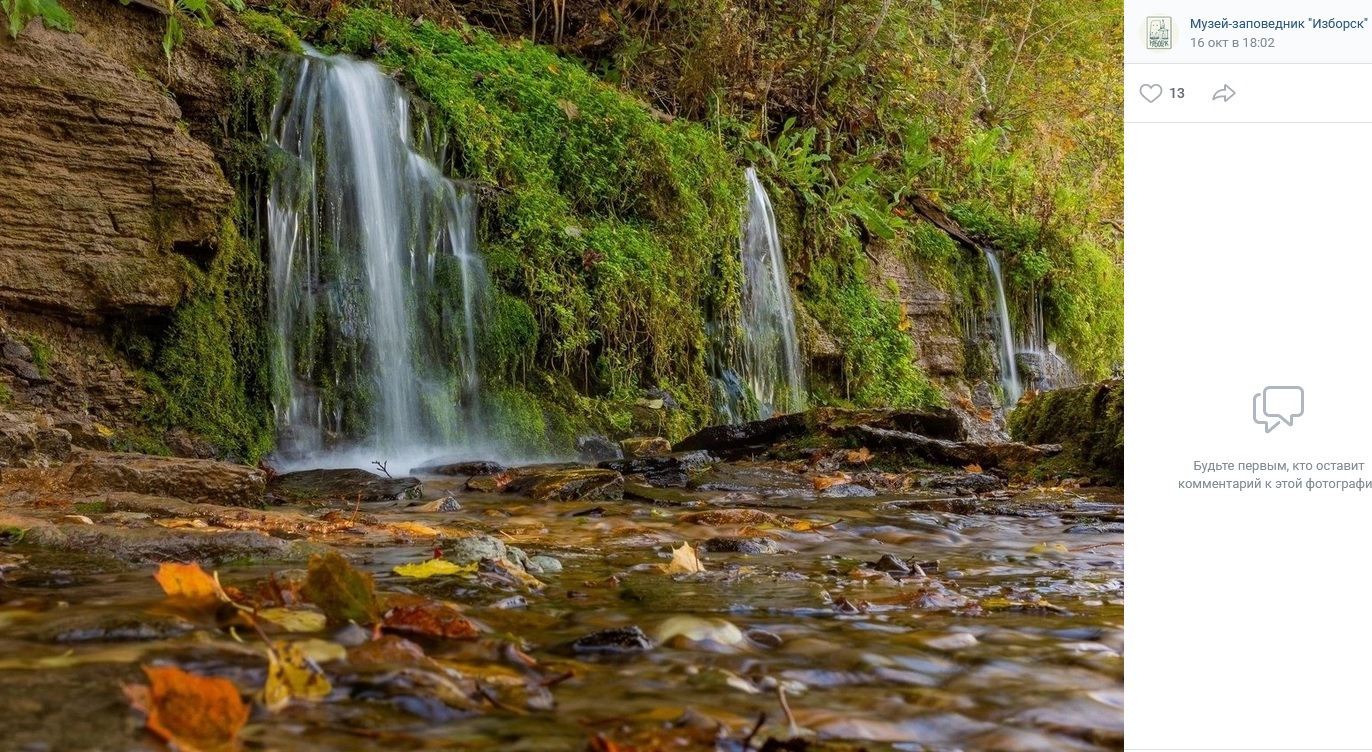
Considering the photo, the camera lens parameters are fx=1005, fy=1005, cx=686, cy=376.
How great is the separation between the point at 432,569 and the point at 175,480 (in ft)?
7.52

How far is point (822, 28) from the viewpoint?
1297 cm

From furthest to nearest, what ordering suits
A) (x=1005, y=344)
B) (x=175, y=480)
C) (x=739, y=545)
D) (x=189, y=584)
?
(x=1005, y=344)
(x=175, y=480)
(x=739, y=545)
(x=189, y=584)

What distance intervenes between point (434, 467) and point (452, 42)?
4.96 m

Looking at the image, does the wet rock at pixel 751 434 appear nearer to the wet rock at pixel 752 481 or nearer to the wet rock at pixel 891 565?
the wet rock at pixel 752 481

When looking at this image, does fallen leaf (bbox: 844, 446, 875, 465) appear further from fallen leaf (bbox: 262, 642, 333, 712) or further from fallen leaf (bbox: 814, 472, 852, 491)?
fallen leaf (bbox: 262, 642, 333, 712)

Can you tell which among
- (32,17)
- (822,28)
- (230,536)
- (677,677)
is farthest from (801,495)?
(822,28)

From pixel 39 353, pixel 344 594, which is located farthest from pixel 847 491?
pixel 39 353

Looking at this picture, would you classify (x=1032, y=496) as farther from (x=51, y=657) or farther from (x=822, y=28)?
(x=822, y=28)

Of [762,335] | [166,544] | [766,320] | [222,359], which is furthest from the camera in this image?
[766,320]

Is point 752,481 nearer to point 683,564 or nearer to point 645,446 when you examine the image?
point 645,446

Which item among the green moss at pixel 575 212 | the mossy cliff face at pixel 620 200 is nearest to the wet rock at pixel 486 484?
the mossy cliff face at pixel 620 200

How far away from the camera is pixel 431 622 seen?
1512mm

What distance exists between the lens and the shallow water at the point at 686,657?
108 centimetres
